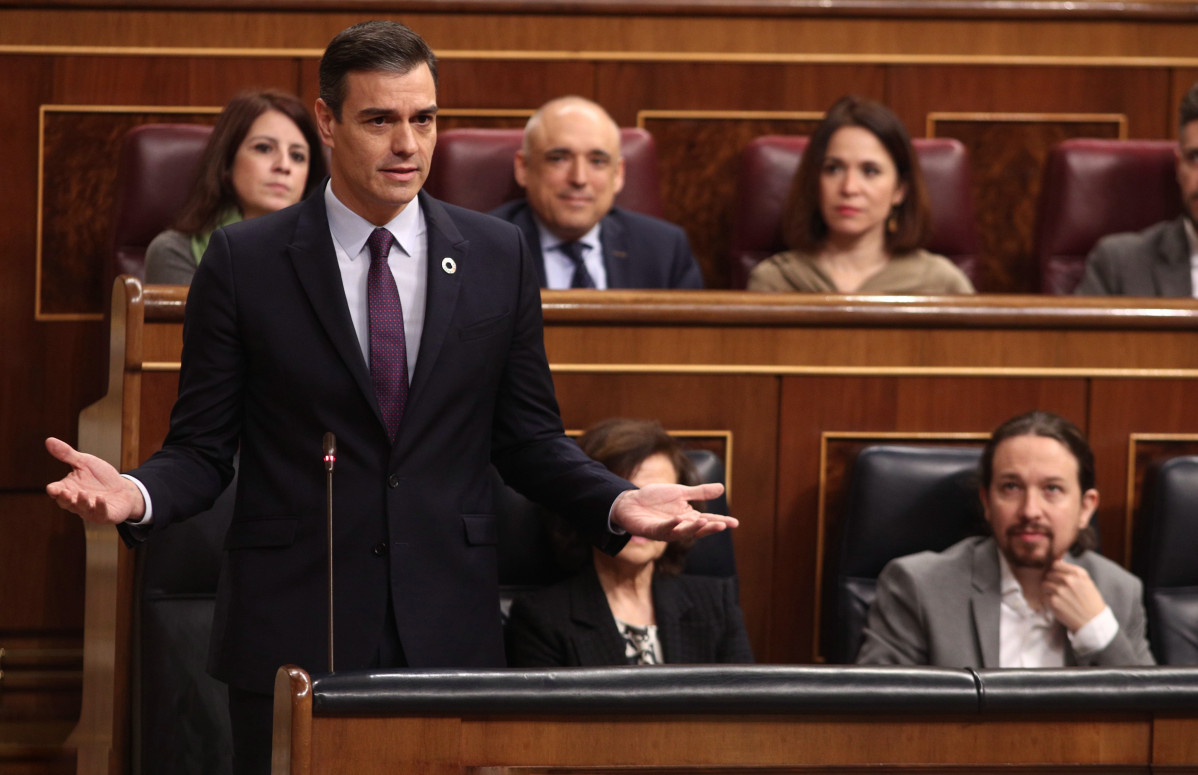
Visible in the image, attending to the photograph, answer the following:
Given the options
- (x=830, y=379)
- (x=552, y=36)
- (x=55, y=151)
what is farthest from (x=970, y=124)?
(x=55, y=151)

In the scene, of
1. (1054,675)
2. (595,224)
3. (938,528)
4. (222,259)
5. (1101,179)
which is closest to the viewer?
(1054,675)

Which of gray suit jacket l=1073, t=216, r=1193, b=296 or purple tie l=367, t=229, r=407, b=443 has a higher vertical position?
gray suit jacket l=1073, t=216, r=1193, b=296

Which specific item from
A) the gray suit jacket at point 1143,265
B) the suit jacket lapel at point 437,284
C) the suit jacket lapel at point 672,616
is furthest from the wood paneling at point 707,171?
the suit jacket lapel at point 437,284

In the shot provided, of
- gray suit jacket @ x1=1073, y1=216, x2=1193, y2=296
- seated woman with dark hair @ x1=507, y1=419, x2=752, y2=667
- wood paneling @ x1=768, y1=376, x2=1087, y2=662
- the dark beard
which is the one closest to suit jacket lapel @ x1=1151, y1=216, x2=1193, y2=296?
gray suit jacket @ x1=1073, y1=216, x2=1193, y2=296

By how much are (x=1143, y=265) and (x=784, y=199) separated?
291 mm

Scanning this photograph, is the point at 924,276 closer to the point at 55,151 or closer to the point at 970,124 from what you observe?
the point at 970,124

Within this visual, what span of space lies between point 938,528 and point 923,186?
36cm

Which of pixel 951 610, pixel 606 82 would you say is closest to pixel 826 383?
pixel 951 610

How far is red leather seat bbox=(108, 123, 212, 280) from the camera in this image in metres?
1.11

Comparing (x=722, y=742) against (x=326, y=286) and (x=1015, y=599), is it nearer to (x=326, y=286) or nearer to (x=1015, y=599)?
(x=326, y=286)

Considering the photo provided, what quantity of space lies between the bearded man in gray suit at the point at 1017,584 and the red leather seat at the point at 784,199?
0.40m

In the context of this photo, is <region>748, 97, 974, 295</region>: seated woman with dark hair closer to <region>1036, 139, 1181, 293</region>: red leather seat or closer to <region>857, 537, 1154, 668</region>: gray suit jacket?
<region>1036, 139, 1181, 293</region>: red leather seat

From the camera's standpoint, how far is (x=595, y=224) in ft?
3.71

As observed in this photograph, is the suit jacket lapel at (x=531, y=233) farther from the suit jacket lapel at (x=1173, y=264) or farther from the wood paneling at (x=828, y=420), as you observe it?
the suit jacket lapel at (x=1173, y=264)
